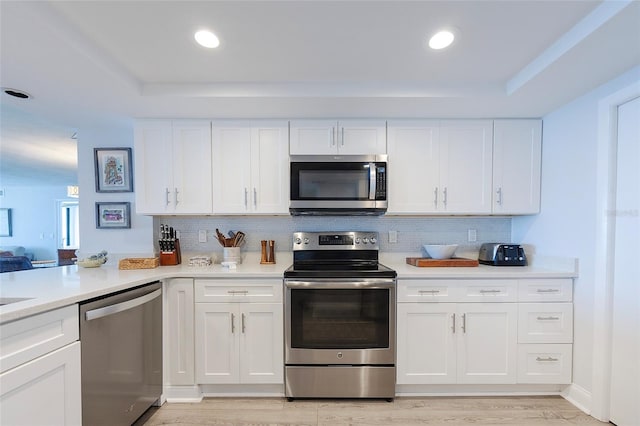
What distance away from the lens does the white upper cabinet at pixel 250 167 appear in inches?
93.6

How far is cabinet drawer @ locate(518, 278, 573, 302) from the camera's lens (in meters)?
2.07

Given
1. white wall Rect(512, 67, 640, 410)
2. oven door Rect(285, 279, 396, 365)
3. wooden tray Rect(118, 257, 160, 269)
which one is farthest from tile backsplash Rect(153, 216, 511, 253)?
oven door Rect(285, 279, 396, 365)

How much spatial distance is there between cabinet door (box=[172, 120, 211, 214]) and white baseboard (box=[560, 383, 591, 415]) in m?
3.07

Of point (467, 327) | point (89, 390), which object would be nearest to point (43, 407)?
point (89, 390)

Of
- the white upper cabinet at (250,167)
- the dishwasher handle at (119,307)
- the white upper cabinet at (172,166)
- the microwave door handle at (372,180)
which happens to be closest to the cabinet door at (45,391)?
the dishwasher handle at (119,307)

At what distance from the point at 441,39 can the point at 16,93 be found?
2684 millimetres

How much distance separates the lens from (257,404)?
6.75 feet

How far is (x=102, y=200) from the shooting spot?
263 centimetres

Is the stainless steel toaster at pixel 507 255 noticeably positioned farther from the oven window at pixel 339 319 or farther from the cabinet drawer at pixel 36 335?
the cabinet drawer at pixel 36 335

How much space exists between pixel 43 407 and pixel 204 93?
6.15 ft

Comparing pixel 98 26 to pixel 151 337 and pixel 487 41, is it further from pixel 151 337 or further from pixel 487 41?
pixel 487 41

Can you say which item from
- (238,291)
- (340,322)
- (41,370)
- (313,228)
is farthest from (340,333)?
(41,370)

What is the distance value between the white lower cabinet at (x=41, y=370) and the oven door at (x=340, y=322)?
3.87 feet

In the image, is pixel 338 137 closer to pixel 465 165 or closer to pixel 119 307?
pixel 465 165
